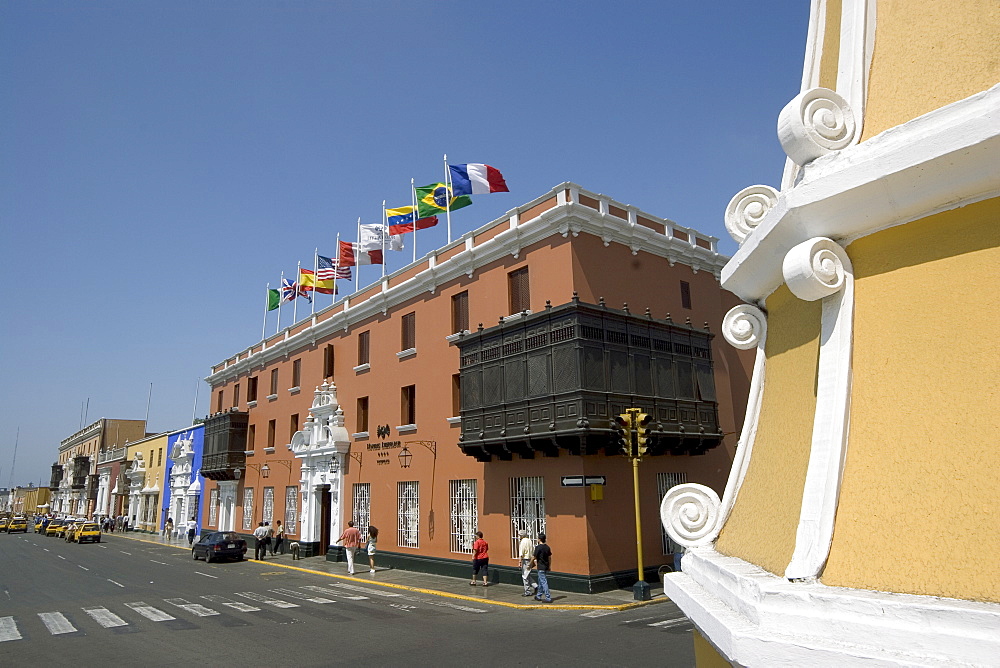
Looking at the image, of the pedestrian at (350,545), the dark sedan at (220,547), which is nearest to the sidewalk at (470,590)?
the pedestrian at (350,545)

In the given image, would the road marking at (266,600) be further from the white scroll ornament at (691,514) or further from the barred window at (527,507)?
the white scroll ornament at (691,514)

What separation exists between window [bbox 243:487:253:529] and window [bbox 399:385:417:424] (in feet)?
53.2

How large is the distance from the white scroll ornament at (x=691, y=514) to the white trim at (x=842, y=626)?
87 cm

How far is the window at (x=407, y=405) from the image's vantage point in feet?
75.7

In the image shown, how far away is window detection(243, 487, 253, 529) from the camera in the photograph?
1349 inches

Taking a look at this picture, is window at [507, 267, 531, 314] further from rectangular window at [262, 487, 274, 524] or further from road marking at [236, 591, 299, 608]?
rectangular window at [262, 487, 274, 524]

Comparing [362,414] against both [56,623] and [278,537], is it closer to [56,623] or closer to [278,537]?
[278,537]

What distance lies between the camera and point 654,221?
20.5 m

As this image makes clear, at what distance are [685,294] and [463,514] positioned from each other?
10335mm

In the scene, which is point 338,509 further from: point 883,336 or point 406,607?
→ point 883,336

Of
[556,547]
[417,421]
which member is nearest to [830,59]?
[556,547]

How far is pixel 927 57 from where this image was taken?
9.41 feet

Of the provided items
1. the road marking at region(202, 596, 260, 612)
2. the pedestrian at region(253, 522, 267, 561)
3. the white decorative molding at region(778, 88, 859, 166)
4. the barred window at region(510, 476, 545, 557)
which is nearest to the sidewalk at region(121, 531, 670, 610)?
the barred window at region(510, 476, 545, 557)

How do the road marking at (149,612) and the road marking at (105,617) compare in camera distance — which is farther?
the road marking at (149,612)
